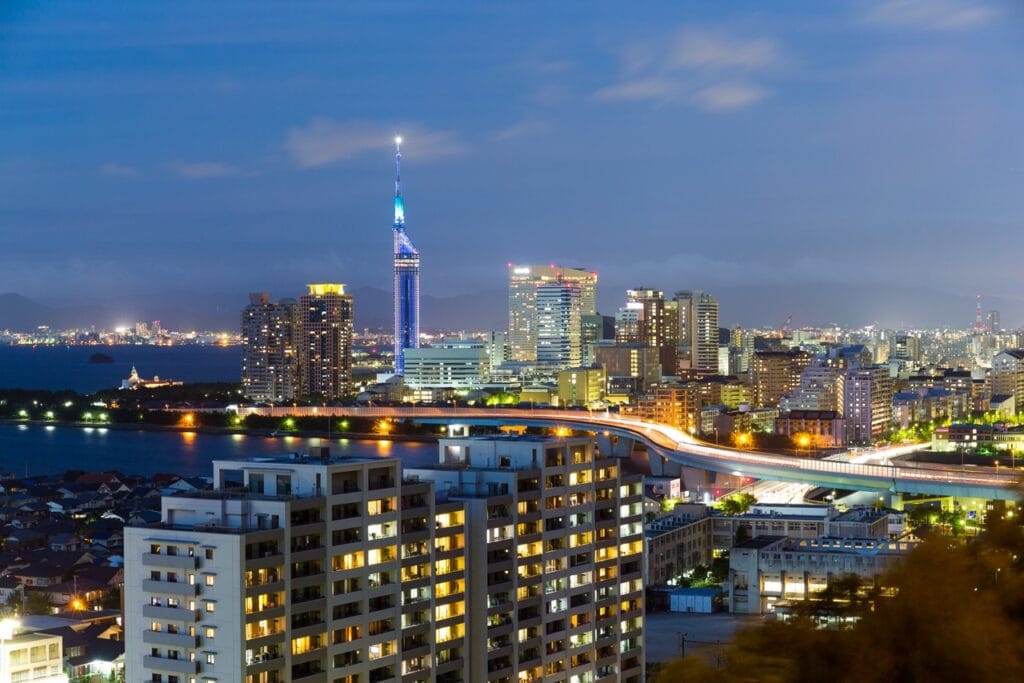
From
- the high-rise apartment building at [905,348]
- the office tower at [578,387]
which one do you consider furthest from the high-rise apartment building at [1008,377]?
the high-rise apartment building at [905,348]

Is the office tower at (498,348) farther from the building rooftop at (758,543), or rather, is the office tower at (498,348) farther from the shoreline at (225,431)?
the building rooftop at (758,543)

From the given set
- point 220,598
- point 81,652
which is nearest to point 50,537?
point 81,652

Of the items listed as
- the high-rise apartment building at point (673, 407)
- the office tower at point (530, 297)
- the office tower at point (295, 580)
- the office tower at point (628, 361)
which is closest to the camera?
the office tower at point (295, 580)

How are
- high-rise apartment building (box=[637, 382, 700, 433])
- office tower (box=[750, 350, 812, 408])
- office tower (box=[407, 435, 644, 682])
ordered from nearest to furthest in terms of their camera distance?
1. office tower (box=[407, 435, 644, 682])
2. high-rise apartment building (box=[637, 382, 700, 433])
3. office tower (box=[750, 350, 812, 408])

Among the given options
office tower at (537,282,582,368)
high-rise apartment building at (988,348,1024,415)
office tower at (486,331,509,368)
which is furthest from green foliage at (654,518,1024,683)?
office tower at (537,282,582,368)

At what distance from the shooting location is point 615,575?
591cm

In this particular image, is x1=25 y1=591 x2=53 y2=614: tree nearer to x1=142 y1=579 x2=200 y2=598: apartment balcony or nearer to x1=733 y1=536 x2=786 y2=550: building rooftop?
x1=142 y1=579 x2=200 y2=598: apartment balcony

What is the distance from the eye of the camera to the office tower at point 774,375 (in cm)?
3192

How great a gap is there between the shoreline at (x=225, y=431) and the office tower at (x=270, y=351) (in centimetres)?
546

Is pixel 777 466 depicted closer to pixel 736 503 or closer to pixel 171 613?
pixel 736 503

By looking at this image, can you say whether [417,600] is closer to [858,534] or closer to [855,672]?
[855,672]

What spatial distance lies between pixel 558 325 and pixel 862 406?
1738 centimetres

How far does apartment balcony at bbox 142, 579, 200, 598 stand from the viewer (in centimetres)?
436

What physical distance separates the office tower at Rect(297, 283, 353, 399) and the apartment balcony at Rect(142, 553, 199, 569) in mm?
25779
